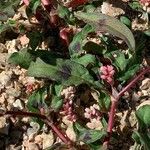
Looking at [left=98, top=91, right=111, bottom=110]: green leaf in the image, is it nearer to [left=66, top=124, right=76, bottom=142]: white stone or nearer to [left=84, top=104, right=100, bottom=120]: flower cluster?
[left=84, top=104, right=100, bottom=120]: flower cluster

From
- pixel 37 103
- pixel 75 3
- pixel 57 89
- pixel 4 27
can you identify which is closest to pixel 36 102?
pixel 37 103

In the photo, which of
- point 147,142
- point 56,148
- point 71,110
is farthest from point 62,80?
point 147,142


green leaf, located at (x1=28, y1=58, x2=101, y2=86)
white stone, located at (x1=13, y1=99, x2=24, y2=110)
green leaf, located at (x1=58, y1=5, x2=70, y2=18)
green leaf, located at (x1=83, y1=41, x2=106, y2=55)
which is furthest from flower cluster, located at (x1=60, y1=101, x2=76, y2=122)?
green leaf, located at (x1=58, y1=5, x2=70, y2=18)

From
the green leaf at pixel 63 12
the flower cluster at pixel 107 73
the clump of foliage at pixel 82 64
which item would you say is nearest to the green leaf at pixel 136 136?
the clump of foliage at pixel 82 64

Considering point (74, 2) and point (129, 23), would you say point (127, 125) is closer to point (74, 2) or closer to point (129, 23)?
point (129, 23)

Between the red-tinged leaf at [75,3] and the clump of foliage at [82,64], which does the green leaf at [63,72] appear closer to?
the clump of foliage at [82,64]
